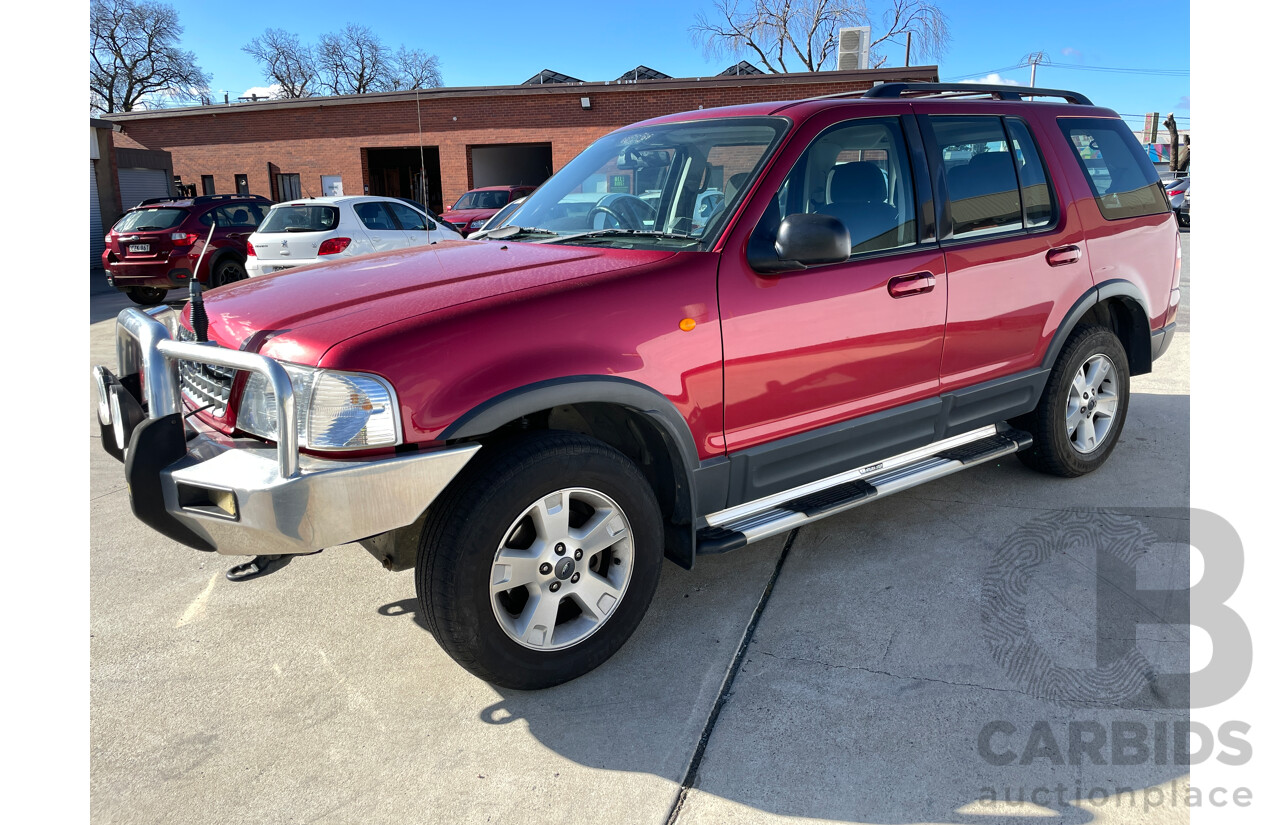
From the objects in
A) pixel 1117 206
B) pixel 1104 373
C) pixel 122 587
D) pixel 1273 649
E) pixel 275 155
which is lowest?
A: pixel 1273 649

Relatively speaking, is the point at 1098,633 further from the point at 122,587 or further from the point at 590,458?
the point at 122,587

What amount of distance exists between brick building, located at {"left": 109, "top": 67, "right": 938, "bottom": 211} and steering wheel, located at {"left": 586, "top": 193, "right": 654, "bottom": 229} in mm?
21533

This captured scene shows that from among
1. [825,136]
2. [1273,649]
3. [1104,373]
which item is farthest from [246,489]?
[1104,373]

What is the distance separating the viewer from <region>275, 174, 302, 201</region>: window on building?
30188mm

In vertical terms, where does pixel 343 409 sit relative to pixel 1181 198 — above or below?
below

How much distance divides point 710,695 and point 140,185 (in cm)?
3088

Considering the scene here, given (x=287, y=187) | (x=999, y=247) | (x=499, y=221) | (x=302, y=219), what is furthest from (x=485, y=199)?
(x=999, y=247)

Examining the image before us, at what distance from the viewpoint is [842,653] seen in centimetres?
308

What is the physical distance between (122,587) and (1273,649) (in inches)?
181

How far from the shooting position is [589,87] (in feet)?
83.4

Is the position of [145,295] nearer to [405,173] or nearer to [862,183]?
[862,183]

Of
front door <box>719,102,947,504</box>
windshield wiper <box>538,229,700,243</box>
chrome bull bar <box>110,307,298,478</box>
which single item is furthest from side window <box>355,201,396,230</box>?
front door <box>719,102,947,504</box>

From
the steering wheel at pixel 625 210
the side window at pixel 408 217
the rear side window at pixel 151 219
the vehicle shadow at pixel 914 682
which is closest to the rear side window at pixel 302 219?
the side window at pixel 408 217

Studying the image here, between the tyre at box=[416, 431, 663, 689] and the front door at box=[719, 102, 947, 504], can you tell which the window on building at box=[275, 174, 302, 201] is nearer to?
the front door at box=[719, 102, 947, 504]
